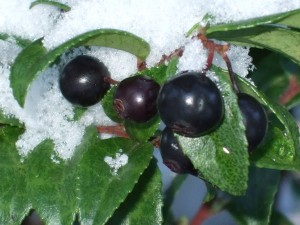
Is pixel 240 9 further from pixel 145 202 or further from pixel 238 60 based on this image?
pixel 145 202

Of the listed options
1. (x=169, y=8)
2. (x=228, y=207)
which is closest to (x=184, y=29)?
(x=169, y=8)

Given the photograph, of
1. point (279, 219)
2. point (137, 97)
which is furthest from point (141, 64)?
point (279, 219)

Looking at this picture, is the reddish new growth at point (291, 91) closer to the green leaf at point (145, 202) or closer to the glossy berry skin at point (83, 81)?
the green leaf at point (145, 202)

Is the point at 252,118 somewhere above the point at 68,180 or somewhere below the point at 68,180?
above

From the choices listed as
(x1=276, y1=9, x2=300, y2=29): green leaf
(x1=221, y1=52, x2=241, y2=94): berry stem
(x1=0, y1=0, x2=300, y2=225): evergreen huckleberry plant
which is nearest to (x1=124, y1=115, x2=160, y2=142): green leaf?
(x1=0, y1=0, x2=300, y2=225): evergreen huckleberry plant

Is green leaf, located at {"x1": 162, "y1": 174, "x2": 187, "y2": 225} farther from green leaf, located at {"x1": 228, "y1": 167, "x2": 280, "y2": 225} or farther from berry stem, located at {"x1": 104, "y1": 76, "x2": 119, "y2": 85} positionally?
berry stem, located at {"x1": 104, "y1": 76, "x2": 119, "y2": 85}

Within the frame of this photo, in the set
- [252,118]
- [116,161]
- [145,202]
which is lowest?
[145,202]

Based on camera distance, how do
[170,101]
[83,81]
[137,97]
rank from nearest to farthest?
[170,101] → [137,97] → [83,81]

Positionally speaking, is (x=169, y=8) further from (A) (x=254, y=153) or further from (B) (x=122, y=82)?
(A) (x=254, y=153)
